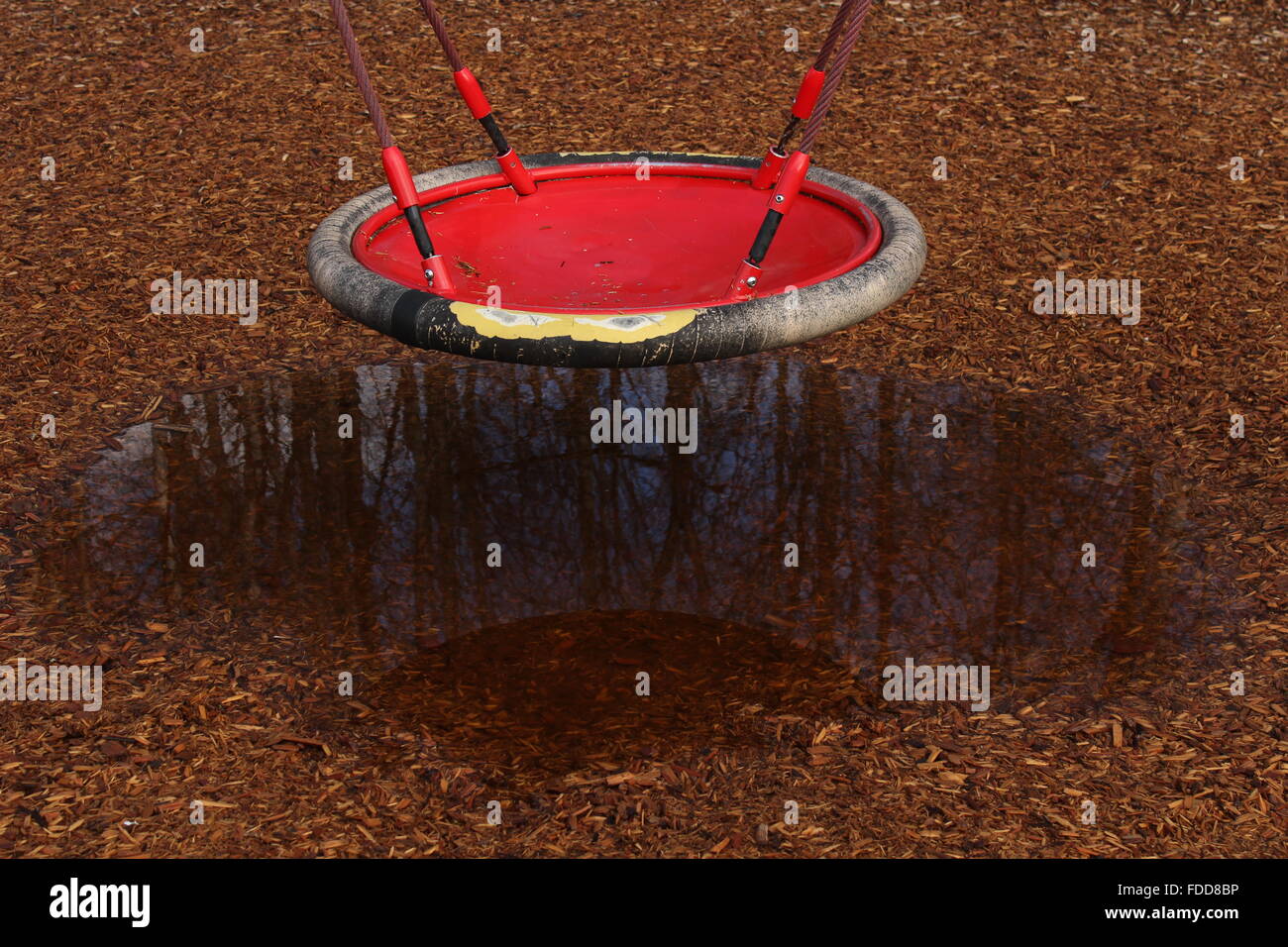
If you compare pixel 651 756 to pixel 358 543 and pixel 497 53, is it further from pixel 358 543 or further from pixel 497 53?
pixel 497 53

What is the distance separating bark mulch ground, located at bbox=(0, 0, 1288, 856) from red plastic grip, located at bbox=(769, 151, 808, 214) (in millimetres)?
1377

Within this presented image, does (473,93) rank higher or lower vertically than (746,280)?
higher

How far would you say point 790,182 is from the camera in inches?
177

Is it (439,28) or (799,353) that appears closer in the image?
(439,28)

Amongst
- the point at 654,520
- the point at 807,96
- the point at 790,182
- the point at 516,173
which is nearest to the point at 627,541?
the point at 654,520

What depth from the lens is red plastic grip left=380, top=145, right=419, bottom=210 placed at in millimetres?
4539

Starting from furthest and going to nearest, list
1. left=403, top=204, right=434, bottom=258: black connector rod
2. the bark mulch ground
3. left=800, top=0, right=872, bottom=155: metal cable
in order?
1. left=403, top=204, right=434, bottom=258: black connector rod
2. left=800, top=0, right=872, bottom=155: metal cable
3. the bark mulch ground

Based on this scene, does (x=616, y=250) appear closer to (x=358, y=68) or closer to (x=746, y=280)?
(x=746, y=280)

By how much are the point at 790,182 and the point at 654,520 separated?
1371 mm

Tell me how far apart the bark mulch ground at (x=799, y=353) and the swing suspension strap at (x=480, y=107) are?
4.12 ft

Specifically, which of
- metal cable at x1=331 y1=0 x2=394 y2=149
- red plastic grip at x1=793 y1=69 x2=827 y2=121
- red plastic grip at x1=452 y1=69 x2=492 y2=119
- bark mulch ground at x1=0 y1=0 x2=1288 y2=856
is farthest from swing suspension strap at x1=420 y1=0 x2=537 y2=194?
bark mulch ground at x1=0 y1=0 x2=1288 y2=856

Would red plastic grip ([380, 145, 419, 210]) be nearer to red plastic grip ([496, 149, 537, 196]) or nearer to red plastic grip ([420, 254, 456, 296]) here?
red plastic grip ([420, 254, 456, 296])

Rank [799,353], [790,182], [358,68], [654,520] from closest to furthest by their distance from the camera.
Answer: [358,68]
[790,182]
[654,520]
[799,353]

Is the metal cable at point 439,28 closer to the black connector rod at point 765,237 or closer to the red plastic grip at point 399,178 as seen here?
the red plastic grip at point 399,178
